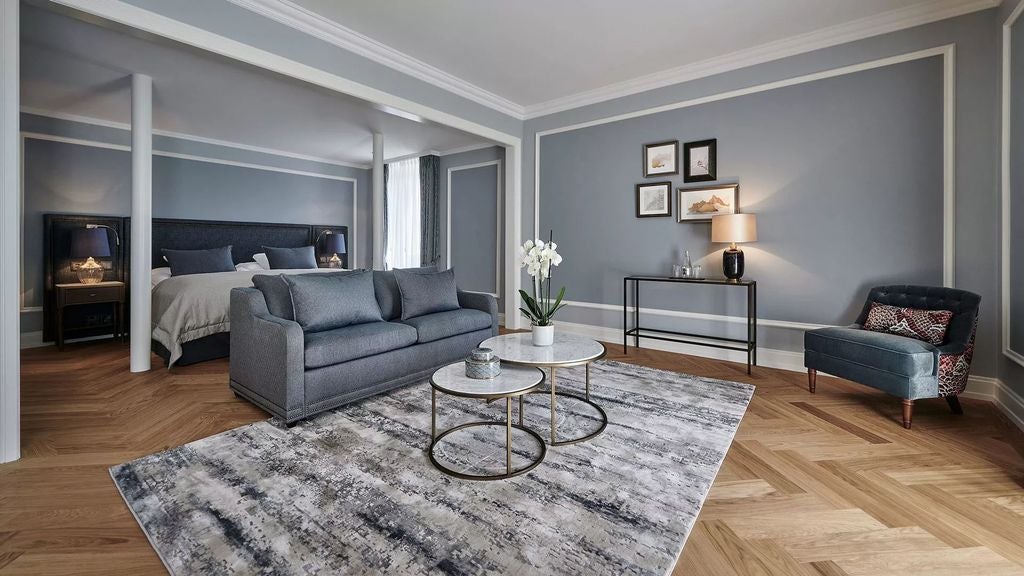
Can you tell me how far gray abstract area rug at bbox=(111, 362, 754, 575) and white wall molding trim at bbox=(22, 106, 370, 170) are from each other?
4.83 m

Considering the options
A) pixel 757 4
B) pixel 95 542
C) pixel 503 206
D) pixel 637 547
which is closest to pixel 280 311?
pixel 95 542

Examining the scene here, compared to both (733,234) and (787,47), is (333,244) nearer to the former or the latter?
(733,234)

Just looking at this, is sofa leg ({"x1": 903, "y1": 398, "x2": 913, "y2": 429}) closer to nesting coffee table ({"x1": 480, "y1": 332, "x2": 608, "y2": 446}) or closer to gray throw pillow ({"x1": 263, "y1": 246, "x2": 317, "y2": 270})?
nesting coffee table ({"x1": 480, "y1": 332, "x2": 608, "y2": 446})

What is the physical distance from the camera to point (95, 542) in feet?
5.27

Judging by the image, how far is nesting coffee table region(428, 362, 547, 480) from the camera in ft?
6.59

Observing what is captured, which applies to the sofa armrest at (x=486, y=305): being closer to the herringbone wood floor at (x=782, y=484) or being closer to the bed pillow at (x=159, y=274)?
the herringbone wood floor at (x=782, y=484)

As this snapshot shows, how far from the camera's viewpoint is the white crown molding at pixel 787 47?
126 inches

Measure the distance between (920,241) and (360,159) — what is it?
7095 mm

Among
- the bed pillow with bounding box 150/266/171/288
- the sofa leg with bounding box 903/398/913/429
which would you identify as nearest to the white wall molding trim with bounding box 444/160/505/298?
the bed pillow with bounding box 150/266/171/288

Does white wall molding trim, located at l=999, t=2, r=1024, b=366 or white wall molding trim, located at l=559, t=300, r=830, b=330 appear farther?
white wall molding trim, located at l=559, t=300, r=830, b=330

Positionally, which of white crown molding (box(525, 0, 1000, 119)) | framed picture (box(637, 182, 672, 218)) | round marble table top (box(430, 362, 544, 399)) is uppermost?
white crown molding (box(525, 0, 1000, 119))

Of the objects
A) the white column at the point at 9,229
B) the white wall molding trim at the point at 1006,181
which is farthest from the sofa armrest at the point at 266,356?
the white wall molding trim at the point at 1006,181

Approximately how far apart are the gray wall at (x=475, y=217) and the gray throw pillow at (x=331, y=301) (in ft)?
9.67

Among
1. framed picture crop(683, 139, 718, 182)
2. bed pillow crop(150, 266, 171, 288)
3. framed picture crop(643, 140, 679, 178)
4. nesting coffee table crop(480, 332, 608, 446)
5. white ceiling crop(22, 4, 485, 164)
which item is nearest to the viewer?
nesting coffee table crop(480, 332, 608, 446)
